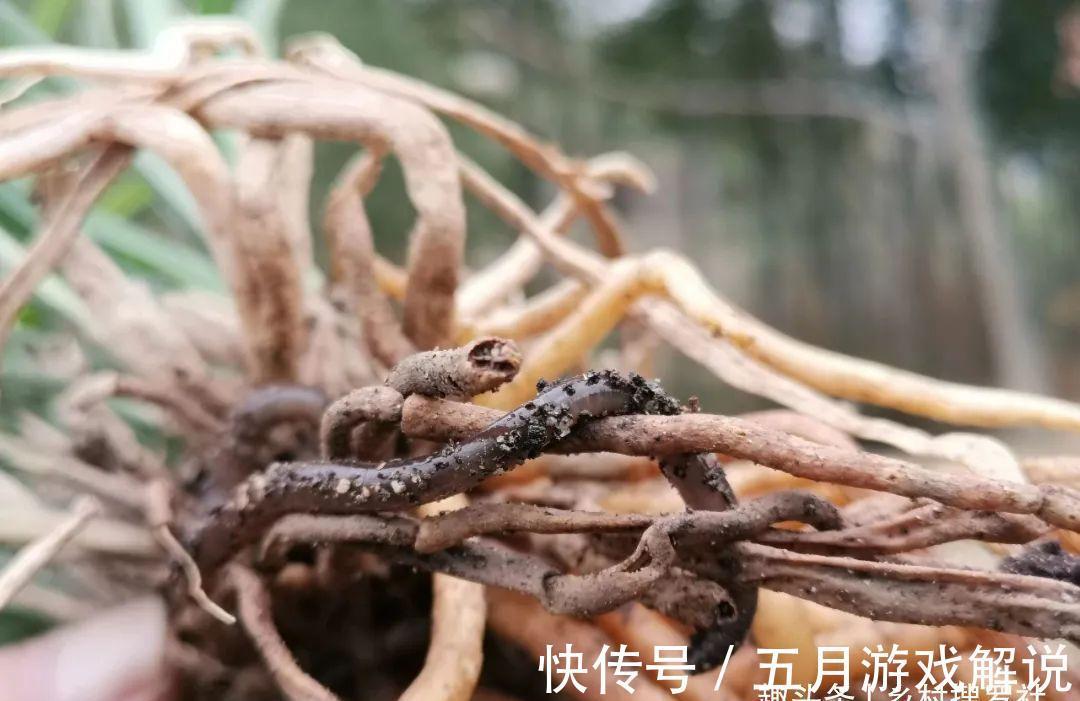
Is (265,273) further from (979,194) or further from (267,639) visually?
(979,194)

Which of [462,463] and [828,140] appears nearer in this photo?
[462,463]

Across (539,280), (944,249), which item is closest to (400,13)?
(539,280)

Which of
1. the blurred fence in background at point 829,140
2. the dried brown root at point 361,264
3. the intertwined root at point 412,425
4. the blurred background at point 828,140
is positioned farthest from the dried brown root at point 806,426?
the blurred fence in background at point 829,140

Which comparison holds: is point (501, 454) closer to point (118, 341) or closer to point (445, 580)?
point (445, 580)

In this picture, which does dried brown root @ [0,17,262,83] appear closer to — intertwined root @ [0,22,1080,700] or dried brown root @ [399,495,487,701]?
intertwined root @ [0,22,1080,700]

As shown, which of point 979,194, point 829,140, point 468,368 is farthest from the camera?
point 829,140

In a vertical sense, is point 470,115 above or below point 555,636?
above

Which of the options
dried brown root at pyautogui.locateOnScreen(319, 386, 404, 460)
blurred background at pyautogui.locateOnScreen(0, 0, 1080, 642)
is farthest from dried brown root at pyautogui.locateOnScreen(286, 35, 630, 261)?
blurred background at pyautogui.locateOnScreen(0, 0, 1080, 642)

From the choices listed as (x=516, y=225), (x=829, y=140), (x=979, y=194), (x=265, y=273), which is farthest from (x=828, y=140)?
(x=265, y=273)

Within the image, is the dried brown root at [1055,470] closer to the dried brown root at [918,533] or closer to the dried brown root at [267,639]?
the dried brown root at [918,533]
